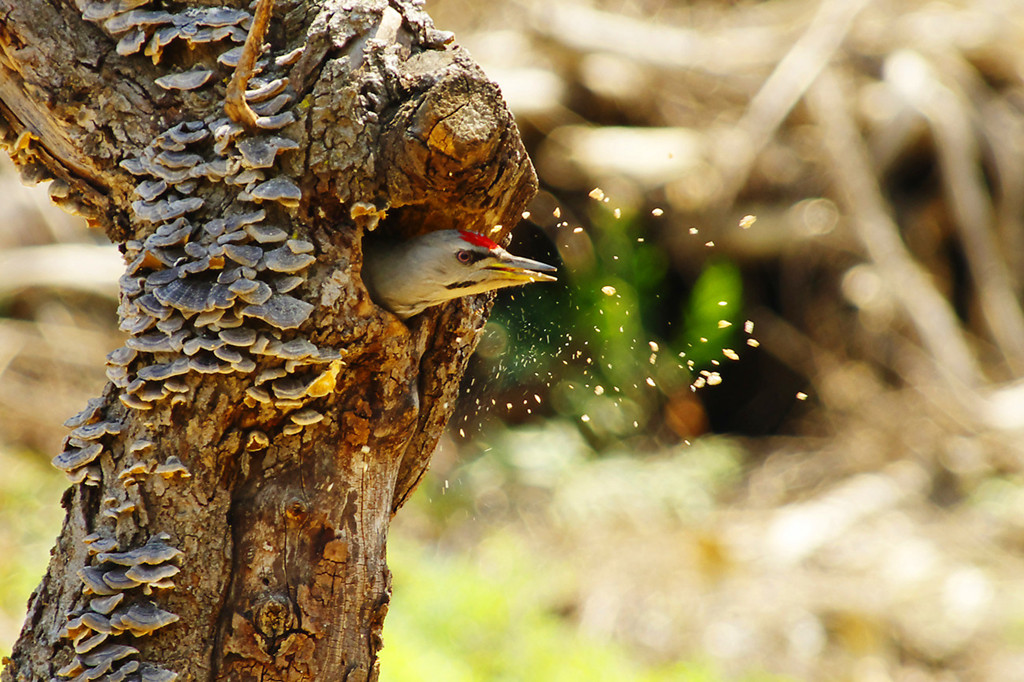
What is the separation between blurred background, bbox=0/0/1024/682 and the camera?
5.84 m

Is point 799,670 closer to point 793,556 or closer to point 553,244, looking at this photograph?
point 793,556

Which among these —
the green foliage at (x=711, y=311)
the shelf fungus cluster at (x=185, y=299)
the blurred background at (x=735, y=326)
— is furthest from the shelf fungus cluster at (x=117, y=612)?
the green foliage at (x=711, y=311)

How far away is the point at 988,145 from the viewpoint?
7074 mm

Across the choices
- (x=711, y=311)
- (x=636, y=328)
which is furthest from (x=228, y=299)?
(x=636, y=328)

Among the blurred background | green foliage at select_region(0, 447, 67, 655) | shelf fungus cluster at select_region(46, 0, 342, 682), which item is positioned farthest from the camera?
the blurred background

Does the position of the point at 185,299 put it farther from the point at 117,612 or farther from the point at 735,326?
the point at 735,326

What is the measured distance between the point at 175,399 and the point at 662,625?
424 centimetres

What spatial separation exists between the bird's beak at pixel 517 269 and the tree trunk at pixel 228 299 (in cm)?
23

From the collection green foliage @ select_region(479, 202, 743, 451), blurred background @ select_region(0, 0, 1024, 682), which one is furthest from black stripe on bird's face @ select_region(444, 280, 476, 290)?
green foliage @ select_region(479, 202, 743, 451)

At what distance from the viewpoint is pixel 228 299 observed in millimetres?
1703

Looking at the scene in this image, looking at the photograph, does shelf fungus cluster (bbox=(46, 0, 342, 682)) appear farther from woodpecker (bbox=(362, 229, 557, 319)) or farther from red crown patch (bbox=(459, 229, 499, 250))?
red crown patch (bbox=(459, 229, 499, 250))

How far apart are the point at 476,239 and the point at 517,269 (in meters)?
0.12

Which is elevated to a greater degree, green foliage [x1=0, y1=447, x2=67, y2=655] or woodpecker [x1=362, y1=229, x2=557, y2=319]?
woodpecker [x1=362, y1=229, x2=557, y2=319]

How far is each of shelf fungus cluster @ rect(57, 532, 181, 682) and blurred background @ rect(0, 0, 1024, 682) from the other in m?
3.83
